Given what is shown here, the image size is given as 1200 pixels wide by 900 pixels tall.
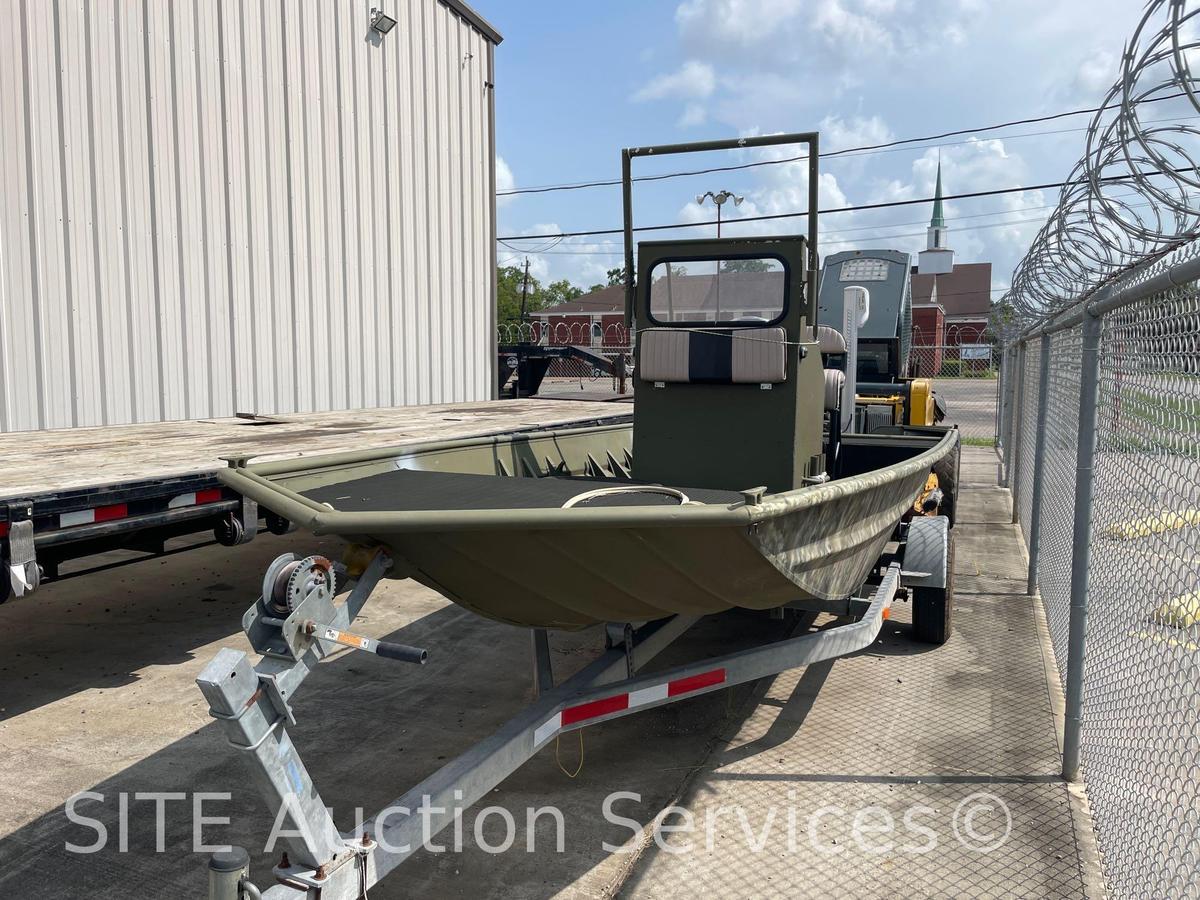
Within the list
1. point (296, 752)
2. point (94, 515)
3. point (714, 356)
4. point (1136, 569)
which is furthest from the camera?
point (714, 356)

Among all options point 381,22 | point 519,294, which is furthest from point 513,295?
point 381,22

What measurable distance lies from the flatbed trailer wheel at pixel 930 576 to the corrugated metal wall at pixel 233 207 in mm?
6551

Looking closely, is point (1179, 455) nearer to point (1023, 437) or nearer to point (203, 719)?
point (203, 719)

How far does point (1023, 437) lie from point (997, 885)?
737 centimetres

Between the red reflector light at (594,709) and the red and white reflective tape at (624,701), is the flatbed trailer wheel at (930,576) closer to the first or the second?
the red and white reflective tape at (624,701)

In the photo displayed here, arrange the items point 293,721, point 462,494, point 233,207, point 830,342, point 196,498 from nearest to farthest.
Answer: point 293,721 < point 462,494 < point 196,498 < point 830,342 < point 233,207

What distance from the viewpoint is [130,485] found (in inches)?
153

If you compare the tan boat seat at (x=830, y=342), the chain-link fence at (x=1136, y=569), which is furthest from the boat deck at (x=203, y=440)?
the chain-link fence at (x=1136, y=569)

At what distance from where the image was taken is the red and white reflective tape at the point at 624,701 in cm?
296

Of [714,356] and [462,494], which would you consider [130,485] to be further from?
[714,356]

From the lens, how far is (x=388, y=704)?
4.45 m

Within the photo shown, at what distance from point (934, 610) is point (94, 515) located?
4.43 meters

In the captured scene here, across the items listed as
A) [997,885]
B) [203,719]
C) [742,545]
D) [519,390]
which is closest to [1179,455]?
[742,545]

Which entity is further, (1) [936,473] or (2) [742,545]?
(1) [936,473]
